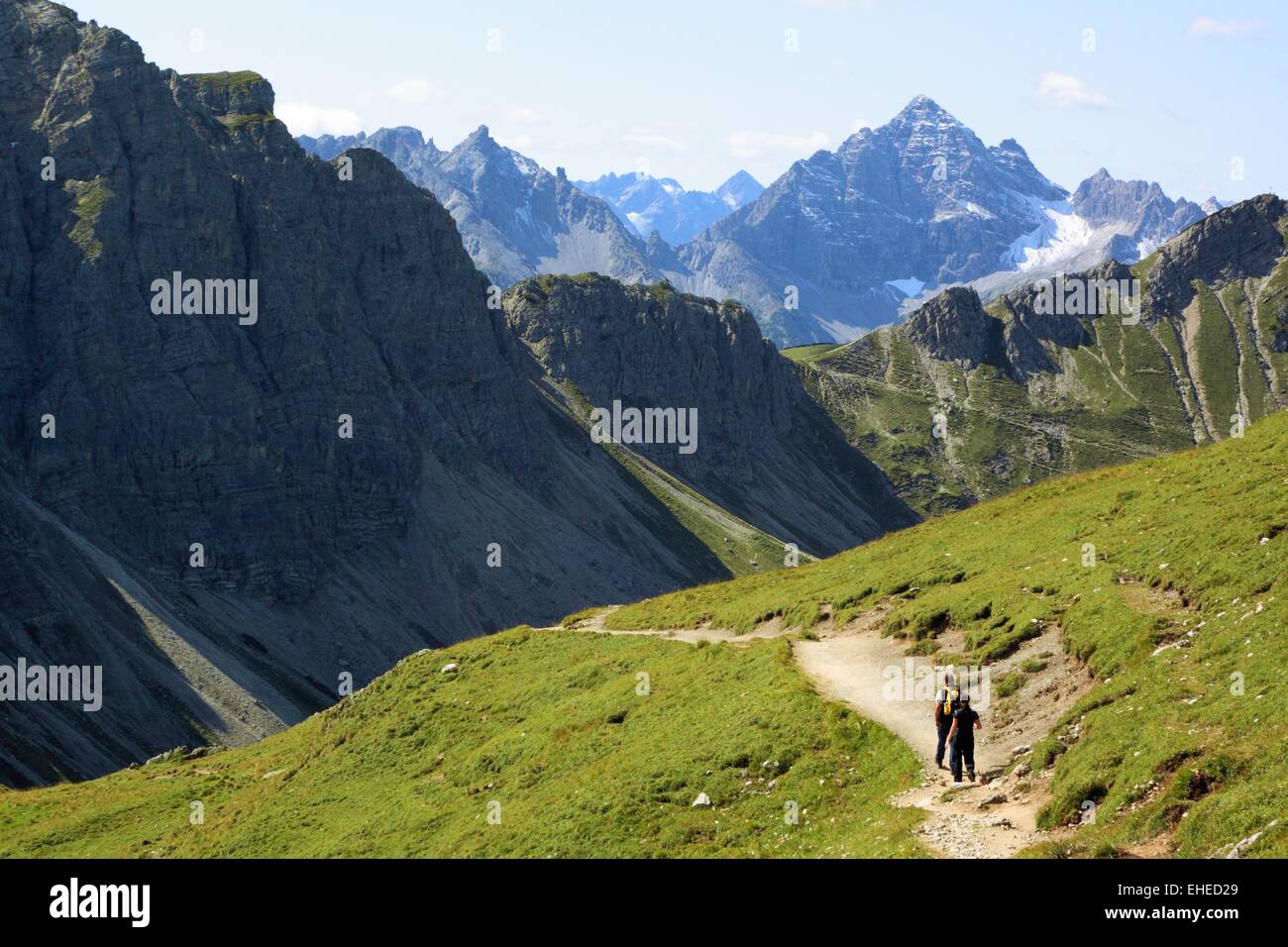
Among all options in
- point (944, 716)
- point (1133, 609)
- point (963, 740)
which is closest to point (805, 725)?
point (944, 716)

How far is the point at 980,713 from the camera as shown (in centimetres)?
3434

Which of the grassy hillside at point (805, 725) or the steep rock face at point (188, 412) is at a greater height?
the steep rock face at point (188, 412)

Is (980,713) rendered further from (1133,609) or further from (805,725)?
(1133,609)

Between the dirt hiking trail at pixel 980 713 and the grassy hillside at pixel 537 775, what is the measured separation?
2.95ft

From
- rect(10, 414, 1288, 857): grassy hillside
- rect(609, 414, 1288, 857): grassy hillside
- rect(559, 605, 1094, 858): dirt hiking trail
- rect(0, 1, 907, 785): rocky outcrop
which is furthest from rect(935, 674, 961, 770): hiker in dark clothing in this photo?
rect(0, 1, 907, 785): rocky outcrop

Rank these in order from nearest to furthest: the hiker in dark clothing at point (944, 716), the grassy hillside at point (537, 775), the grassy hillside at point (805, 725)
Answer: the grassy hillside at point (805, 725), the hiker in dark clothing at point (944, 716), the grassy hillside at point (537, 775)

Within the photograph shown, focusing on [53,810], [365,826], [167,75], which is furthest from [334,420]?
[365,826]

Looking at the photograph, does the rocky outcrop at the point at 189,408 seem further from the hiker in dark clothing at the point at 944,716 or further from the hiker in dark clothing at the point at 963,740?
the hiker in dark clothing at the point at 963,740

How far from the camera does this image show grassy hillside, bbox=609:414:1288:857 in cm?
2416

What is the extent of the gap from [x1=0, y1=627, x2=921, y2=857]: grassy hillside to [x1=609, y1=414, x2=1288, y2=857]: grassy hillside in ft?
15.4

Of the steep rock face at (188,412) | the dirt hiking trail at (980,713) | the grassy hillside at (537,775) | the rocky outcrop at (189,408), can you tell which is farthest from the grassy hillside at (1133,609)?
the steep rock face at (188,412)

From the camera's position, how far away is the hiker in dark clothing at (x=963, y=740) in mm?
29094

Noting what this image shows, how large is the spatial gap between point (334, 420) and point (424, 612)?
34.1 meters

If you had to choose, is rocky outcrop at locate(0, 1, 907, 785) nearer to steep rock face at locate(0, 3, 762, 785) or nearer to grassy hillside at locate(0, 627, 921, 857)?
steep rock face at locate(0, 3, 762, 785)
